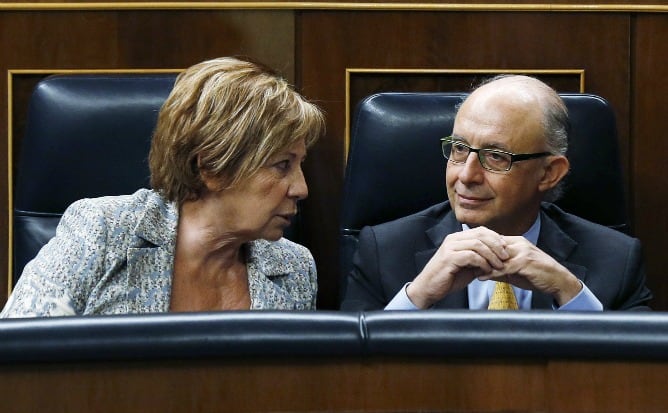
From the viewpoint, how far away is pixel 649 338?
81 centimetres

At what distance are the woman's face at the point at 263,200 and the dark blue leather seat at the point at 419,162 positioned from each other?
21cm

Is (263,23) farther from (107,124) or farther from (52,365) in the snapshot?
(52,365)

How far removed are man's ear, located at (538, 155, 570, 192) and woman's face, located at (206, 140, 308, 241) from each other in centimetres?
42

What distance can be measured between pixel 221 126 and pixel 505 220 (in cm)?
52

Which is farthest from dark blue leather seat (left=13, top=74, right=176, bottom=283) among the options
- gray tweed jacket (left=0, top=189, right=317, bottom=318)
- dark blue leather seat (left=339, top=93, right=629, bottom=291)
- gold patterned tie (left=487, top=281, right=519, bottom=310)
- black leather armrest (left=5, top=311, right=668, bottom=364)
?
black leather armrest (left=5, top=311, right=668, bottom=364)

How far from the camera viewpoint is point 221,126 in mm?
1675

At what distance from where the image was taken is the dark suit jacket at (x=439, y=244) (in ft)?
5.90

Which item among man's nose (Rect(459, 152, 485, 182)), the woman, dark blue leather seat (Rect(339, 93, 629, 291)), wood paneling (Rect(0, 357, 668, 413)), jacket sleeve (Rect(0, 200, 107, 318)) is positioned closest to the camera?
wood paneling (Rect(0, 357, 668, 413))

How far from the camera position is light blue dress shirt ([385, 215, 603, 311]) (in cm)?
163

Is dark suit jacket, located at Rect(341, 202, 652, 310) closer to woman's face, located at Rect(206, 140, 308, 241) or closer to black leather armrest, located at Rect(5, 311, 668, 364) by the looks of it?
woman's face, located at Rect(206, 140, 308, 241)

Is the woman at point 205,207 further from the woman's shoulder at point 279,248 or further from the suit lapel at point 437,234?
the suit lapel at point 437,234

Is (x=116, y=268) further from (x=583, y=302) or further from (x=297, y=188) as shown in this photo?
(x=583, y=302)

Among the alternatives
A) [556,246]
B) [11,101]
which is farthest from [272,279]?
[11,101]

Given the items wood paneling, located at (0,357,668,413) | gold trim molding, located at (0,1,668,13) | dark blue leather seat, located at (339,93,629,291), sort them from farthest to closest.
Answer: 1. gold trim molding, located at (0,1,668,13)
2. dark blue leather seat, located at (339,93,629,291)
3. wood paneling, located at (0,357,668,413)
